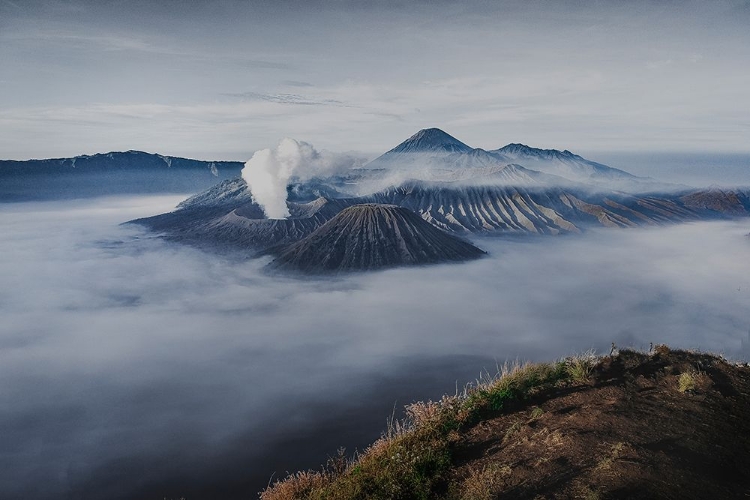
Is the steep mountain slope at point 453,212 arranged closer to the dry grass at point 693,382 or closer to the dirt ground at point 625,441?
the dirt ground at point 625,441

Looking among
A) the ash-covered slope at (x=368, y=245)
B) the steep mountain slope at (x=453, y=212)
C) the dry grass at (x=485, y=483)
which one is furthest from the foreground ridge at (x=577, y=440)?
the steep mountain slope at (x=453, y=212)

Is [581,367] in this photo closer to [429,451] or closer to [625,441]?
[625,441]

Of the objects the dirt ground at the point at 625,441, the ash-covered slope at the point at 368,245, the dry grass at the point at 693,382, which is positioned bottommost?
the ash-covered slope at the point at 368,245

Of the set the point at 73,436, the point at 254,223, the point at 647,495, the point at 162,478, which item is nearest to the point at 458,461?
the point at 647,495

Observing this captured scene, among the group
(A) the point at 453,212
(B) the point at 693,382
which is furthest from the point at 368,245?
(B) the point at 693,382

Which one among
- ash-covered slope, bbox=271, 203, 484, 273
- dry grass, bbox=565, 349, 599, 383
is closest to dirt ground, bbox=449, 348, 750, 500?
dry grass, bbox=565, 349, 599, 383

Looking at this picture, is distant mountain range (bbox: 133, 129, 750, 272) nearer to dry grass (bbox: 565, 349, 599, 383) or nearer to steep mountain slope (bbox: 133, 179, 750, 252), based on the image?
steep mountain slope (bbox: 133, 179, 750, 252)
